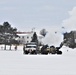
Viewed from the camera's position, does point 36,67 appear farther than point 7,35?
No

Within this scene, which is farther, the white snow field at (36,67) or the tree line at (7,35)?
the tree line at (7,35)

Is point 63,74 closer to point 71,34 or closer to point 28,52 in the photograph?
point 28,52

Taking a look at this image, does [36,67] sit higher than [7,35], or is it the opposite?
[7,35]

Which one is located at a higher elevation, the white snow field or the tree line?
the tree line

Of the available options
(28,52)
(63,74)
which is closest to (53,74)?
(63,74)

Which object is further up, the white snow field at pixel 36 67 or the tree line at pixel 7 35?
the tree line at pixel 7 35

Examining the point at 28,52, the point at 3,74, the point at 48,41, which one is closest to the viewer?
the point at 3,74

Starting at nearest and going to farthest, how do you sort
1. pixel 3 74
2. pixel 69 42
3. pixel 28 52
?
pixel 3 74 < pixel 28 52 < pixel 69 42

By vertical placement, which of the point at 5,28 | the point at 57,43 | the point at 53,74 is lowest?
the point at 53,74

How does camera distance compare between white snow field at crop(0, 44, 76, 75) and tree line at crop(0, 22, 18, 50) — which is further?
tree line at crop(0, 22, 18, 50)

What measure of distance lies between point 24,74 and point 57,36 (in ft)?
150

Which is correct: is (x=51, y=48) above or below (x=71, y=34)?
below

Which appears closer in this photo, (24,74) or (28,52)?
(24,74)

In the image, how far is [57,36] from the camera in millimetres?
61969
